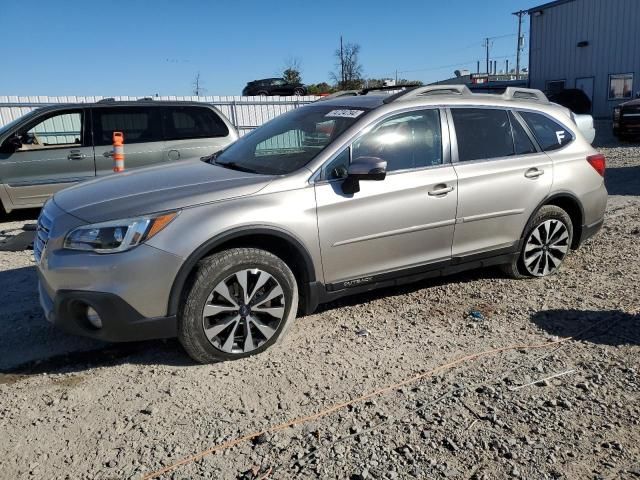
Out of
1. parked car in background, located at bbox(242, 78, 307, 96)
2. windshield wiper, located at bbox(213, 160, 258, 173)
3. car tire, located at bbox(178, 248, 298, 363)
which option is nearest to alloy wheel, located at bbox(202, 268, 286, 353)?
car tire, located at bbox(178, 248, 298, 363)

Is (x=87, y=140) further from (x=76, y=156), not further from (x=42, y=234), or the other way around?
(x=42, y=234)

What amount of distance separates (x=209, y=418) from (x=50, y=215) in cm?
169

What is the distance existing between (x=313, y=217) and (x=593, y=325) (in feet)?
Result: 7.28

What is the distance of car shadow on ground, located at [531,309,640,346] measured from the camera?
150 inches

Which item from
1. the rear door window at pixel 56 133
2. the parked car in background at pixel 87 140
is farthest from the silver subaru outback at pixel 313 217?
the rear door window at pixel 56 133

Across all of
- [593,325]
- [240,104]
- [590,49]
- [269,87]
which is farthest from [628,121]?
[269,87]

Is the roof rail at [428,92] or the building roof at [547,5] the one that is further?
the building roof at [547,5]

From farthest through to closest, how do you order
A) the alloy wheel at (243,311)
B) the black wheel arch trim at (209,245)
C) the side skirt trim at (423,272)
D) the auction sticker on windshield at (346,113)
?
the auction sticker on windshield at (346,113) < the side skirt trim at (423,272) < the alloy wheel at (243,311) < the black wheel arch trim at (209,245)

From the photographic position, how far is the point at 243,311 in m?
3.49

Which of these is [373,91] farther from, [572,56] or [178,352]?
[572,56]

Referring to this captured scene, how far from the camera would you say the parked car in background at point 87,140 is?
778 cm

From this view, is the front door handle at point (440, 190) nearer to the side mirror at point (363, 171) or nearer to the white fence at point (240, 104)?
the side mirror at point (363, 171)

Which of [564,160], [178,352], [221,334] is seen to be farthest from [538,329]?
[178,352]

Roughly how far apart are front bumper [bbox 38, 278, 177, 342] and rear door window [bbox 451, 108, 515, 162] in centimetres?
262
